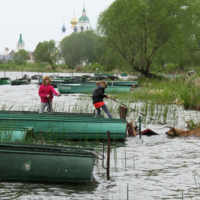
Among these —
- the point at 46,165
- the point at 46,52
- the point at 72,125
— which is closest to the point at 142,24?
the point at 72,125

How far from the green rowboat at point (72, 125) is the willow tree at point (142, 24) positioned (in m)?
28.6

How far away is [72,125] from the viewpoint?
1086cm

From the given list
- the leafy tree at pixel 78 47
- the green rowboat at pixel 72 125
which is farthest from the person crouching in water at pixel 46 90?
the leafy tree at pixel 78 47

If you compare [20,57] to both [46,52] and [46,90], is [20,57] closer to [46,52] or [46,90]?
[46,52]

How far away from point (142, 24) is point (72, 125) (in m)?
30.5

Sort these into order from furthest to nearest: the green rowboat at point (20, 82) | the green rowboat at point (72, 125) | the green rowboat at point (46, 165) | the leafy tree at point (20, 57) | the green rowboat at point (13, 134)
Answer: the leafy tree at point (20, 57) → the green rowboat at point (20, 82) → the green rowboat at point (72, 125) → the green rowboat at point (13, 134) → the green rowboat at point (46, 165)

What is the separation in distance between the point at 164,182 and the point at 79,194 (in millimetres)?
1732

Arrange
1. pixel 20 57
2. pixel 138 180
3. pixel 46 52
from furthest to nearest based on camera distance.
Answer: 1. pixel 20 57
2. pixel 46 52
3. pixel 138 180

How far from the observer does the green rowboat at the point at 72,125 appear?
10.8 metres

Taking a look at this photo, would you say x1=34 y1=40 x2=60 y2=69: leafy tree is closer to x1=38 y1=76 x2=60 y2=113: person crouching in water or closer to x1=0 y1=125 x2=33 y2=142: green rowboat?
x1=38 y1=76 x2=60 y2=113: person crouching in water

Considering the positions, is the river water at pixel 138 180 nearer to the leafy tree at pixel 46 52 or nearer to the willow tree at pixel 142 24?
the willow tree at pixel 142 24

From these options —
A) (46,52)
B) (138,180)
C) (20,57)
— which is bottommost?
(138,180)

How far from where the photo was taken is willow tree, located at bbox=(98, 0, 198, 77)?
1510 inches

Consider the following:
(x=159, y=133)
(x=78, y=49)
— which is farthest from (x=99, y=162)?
(x=78, y=49)
